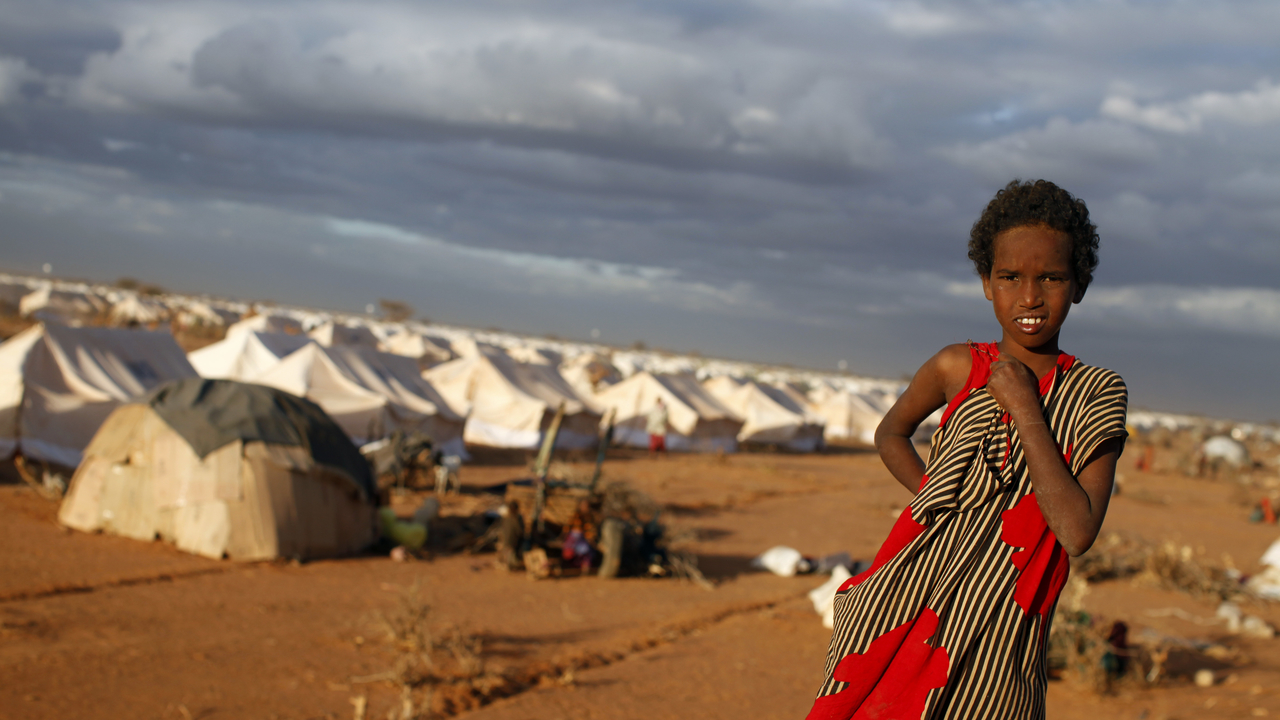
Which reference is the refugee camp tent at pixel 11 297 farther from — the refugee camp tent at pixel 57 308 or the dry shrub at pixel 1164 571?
the dry shrub at pixel 1164 571

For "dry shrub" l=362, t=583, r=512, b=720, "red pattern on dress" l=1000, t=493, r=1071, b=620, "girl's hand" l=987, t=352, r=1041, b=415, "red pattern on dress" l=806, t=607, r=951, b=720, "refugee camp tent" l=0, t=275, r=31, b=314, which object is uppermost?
"girl's hand" l=987, t=352, r=1041, b=415

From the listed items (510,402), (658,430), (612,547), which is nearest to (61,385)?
(612,547)

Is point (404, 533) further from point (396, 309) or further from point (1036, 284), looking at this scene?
point (396, 309)

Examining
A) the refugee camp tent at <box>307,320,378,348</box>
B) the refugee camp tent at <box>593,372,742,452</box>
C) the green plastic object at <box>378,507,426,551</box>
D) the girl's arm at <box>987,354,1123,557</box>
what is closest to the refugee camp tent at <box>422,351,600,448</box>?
the refugee camp tent at <box>593,372,742,452</box>

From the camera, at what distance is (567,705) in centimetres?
650

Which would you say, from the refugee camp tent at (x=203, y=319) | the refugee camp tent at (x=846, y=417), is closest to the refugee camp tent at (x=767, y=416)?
the refugee camp tent at (x=846, y=417)

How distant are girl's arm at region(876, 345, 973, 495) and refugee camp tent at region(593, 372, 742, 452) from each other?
2612 cm

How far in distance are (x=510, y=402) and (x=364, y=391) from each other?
5.52m

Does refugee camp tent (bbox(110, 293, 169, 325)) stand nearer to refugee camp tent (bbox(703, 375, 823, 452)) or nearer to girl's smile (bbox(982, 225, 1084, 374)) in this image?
refugee camp tent (bbox(703, 375, 823, 452))

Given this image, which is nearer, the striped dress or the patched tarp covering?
the striped dress

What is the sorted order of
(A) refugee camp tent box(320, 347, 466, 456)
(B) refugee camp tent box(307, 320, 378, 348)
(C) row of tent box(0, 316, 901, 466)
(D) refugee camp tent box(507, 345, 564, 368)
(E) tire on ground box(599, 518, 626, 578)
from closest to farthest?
(E) tire on ground box(599, 518, 626, 578)
(C) row of tent box(0, 316, 901, 466)
(A) refugee camp tent box(320, 347, 466, 456)
(B) refugee camp tent box(307, 320, 378, 348)
(D) refugee camp tent box(507, 345, 564, 368)

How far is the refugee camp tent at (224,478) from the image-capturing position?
33.2ft

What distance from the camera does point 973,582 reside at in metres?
1.86

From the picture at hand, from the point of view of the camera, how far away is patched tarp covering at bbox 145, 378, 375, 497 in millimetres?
10344
